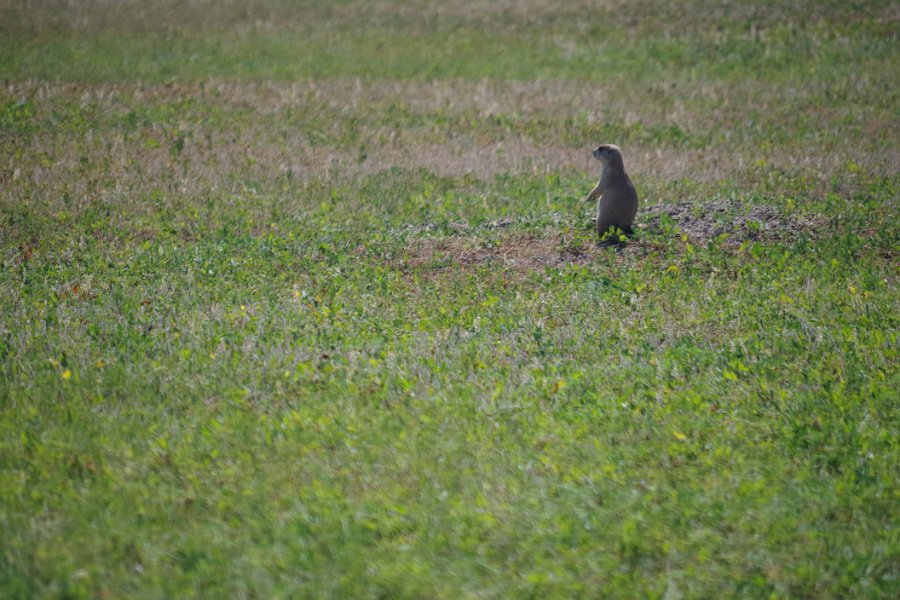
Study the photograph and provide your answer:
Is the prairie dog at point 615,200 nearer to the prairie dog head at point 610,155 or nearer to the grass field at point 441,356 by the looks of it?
the prairie dog head at point 610,155

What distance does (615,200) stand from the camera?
12.1 m

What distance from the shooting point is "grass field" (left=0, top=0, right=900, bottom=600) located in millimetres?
5461

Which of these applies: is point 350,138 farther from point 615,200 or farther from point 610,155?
point 615,200

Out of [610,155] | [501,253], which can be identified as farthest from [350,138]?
[501,253]

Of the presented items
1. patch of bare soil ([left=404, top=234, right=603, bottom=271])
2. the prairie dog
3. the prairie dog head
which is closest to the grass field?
patch of bare soil ([left=404, top=234, right=603, bottom=271])

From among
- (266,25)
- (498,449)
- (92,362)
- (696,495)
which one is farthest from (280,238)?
(266,25)

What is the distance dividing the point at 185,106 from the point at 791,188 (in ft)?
47.1

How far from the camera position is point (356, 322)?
9352mm

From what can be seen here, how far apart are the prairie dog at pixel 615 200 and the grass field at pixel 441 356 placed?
18.5 inches

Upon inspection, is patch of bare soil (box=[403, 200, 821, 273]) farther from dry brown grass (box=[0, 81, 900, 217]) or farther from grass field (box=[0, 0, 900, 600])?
dry brown grass (box=[0, 81, 900, 217])

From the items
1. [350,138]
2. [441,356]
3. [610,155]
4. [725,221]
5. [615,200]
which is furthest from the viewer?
[350,138]

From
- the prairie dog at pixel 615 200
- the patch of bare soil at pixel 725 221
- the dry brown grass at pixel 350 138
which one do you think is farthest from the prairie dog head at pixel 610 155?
the dry brown grass at pixel 350 138

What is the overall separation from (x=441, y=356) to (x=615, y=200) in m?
4.84

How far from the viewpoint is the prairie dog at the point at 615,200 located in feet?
39.7
